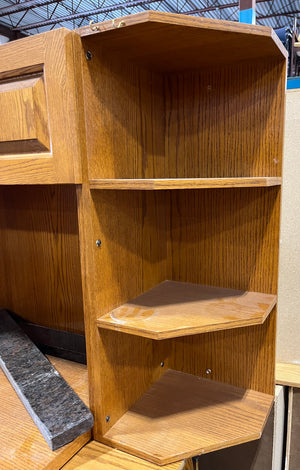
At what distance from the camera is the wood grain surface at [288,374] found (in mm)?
1137

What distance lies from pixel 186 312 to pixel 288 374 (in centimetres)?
52

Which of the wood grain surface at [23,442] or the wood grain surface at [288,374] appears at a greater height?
the wood grain surface at [23,442]

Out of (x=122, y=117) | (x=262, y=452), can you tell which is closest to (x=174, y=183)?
(x=122, y=117)

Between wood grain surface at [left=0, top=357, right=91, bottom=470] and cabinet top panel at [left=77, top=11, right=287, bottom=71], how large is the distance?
2.93ft

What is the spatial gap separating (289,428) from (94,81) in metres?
1.22

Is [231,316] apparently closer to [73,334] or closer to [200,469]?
[73,334]

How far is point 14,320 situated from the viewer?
132 centimetres

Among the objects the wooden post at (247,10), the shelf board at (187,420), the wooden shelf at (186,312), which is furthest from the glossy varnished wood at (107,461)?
the wooden post at (247,10)

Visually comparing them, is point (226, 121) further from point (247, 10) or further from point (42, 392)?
point (42, 392)

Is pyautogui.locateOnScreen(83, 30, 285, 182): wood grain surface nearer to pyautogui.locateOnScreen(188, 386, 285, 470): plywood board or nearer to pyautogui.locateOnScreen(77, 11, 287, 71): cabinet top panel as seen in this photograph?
pyautogui.locateOnScreen(77, 11, 287, 71): cabinet top panel

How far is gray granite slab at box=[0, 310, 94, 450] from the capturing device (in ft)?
2.60

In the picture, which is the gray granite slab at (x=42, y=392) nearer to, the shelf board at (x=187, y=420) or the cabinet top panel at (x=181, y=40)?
the shelf board at (x=187, y=420)

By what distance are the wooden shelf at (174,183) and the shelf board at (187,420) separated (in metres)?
0.61

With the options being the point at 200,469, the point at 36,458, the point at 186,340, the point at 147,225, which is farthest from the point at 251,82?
the point at 200,469
